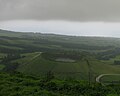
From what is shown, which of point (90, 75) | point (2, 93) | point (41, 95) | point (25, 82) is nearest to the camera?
point (41, 95)

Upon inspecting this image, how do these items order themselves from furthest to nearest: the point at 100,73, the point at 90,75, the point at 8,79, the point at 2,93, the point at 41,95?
the point at 100,73
the point at 90,75
the point at 8,79
the point at 2,93
the point at 41,95

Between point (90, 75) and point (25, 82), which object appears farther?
point (90, 75)

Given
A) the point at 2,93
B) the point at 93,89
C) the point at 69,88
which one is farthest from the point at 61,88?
the point at 2,93

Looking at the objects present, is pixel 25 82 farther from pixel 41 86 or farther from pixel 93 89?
pixel 93 89

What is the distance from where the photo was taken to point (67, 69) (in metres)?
200

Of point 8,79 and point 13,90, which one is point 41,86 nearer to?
point 13,90

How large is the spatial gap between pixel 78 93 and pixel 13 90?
2112 cm

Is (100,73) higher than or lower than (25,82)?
lower

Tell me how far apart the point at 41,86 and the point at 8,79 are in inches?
753

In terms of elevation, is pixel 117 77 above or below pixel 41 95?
below

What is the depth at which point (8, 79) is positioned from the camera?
358 ft

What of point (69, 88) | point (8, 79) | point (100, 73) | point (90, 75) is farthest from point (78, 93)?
point (100, 73)

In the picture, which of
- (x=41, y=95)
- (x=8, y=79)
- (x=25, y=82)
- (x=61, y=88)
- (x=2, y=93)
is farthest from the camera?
(x=8, y=79)

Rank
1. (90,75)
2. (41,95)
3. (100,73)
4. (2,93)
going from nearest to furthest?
(41,95), (2,93), (90,75), (100,73)
